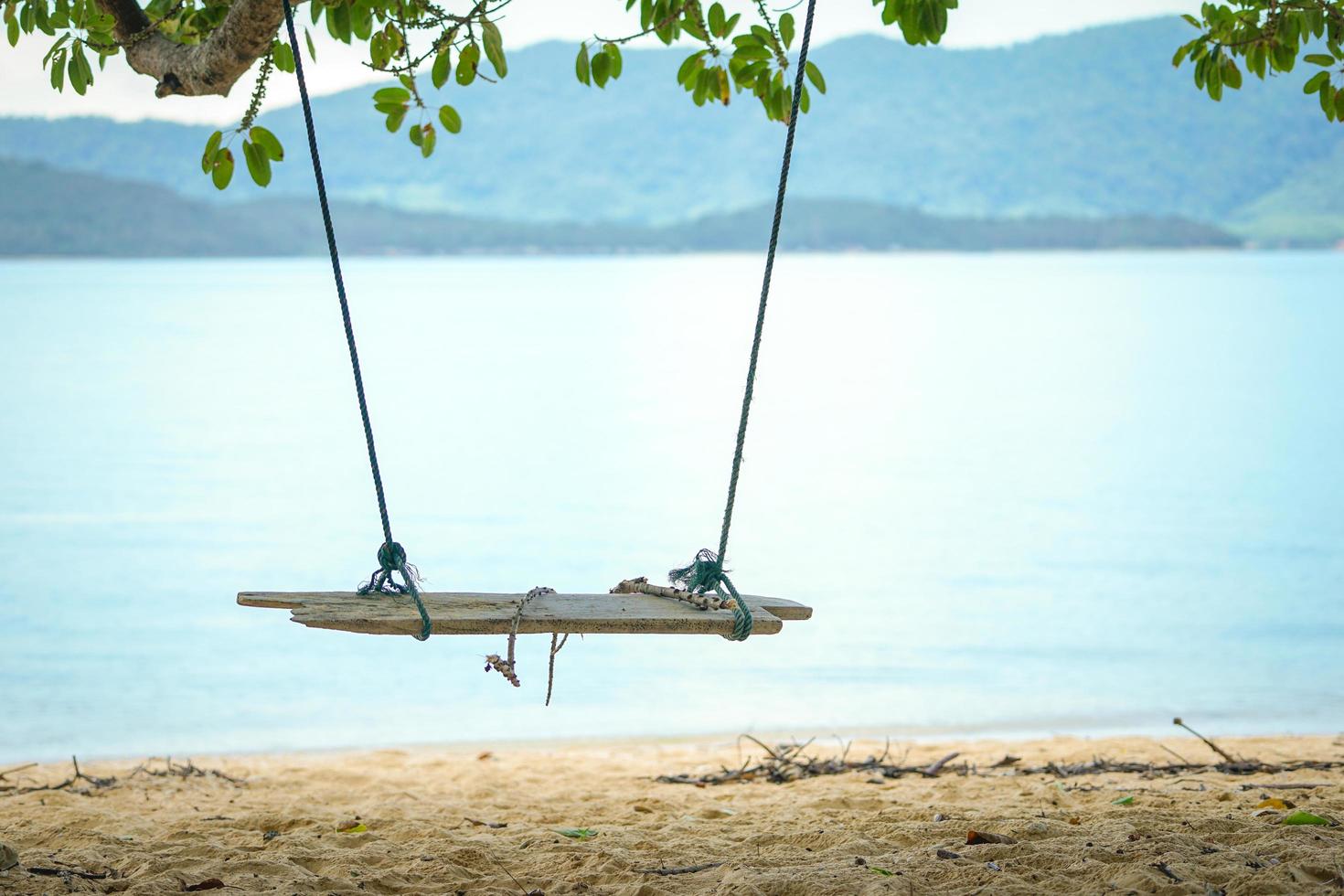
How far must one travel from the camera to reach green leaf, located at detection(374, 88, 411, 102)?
11.0 ft

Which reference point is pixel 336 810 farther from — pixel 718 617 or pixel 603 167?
pixel 603 167

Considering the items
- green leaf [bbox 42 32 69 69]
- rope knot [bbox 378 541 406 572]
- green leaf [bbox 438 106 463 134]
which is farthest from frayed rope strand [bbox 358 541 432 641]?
green leaf [bbox 42 32 69 69]

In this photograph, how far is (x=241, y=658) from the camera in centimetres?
820

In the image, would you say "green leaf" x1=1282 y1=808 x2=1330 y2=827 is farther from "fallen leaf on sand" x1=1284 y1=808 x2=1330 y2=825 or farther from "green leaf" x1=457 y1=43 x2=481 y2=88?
"green leaf" x1=457 y1=43 x2=481 y2=88

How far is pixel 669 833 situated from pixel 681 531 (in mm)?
9812

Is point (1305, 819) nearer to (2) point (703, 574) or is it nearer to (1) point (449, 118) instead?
(2) point (703, 574)

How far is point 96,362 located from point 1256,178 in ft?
296

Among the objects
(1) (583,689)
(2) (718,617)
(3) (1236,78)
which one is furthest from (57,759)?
(3) (1236,78)

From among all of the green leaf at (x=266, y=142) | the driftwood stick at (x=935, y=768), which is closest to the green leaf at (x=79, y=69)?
the green leaf at (x=266, y=142)

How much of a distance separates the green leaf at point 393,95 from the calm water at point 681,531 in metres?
3.94

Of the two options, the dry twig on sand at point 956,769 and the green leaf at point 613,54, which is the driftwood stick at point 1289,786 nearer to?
the dry twig on sand at point 956,769

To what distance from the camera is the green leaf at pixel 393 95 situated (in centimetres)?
336

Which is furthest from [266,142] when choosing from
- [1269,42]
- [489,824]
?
[1269,42]

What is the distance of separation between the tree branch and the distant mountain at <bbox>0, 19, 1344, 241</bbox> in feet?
313
